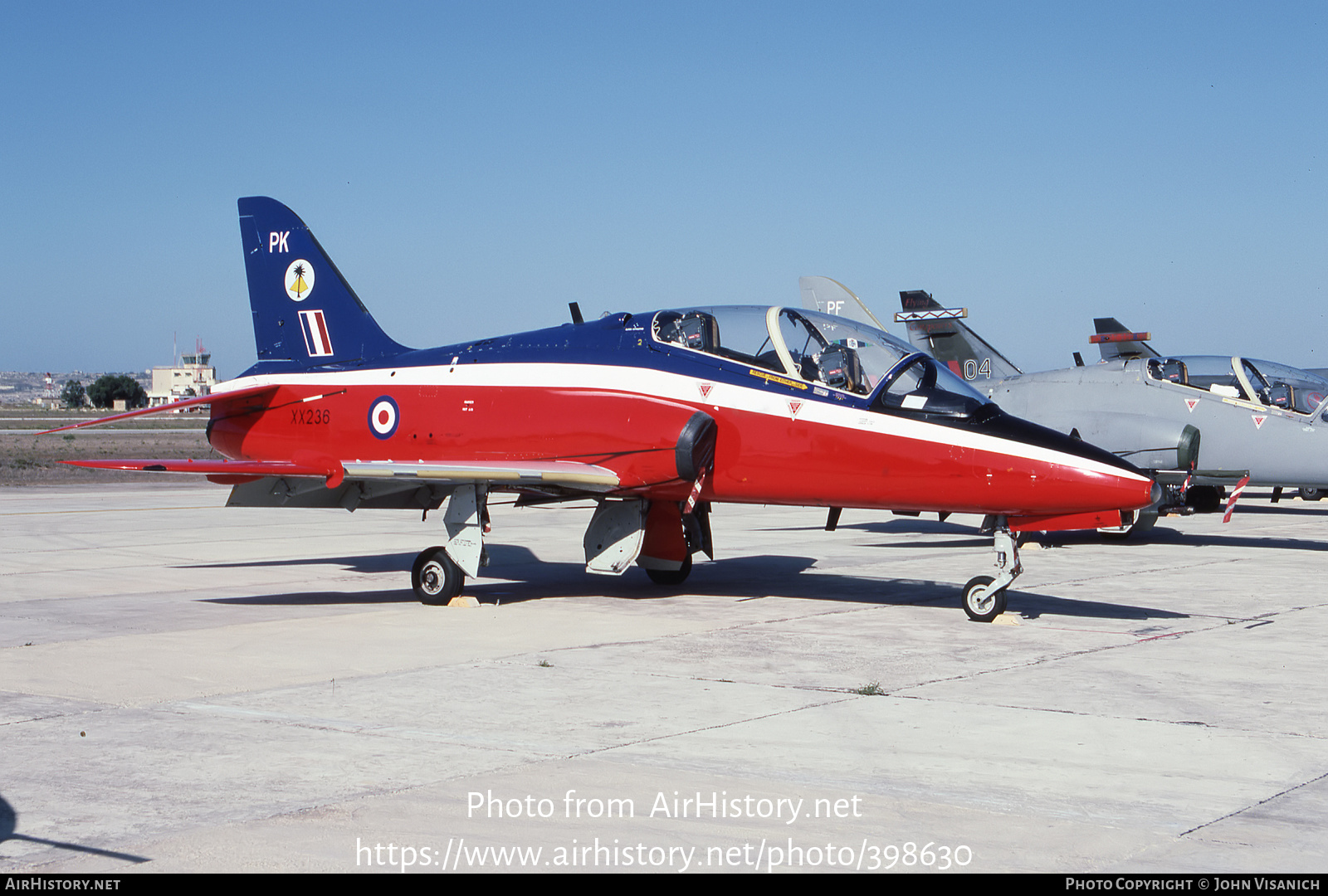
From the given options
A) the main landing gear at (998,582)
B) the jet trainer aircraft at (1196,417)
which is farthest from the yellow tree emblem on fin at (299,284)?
the jet trainer aircraft at (1196,417)

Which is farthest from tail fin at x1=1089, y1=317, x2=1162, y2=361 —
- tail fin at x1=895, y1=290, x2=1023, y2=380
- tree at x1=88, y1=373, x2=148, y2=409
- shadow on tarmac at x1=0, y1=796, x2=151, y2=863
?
→ tree at x1=88, y1=373, x2=148, y2=409

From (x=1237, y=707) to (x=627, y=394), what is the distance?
20.8ft

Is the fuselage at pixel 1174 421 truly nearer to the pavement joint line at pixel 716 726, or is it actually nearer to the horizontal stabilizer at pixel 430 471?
the horizontal stabilizer at pixel 430 471

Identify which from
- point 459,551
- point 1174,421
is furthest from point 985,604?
point 1174,421

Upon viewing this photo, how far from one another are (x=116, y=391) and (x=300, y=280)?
19430 centimetres

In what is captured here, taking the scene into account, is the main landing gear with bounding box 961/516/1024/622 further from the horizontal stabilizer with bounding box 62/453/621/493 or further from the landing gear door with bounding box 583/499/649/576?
the horizontal stabilizer with bounding box 62/453/621/493

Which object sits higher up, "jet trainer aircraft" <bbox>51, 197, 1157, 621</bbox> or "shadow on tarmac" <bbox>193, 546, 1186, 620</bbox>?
"jet trainer aircraft" <bbox>51, 197, 1157, 621</bbox>

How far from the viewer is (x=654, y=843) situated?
201 inches

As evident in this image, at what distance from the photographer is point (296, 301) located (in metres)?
14.9

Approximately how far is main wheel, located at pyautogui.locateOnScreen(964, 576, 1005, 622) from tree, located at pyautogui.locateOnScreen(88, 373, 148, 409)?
19047 centimetres

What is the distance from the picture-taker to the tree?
7362 inches

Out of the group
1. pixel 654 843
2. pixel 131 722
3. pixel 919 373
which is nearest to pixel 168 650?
pixel 131 722

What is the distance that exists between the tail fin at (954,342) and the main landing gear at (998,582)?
13.9 meters

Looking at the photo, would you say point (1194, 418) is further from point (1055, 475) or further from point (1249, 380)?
point (1055, 475)
